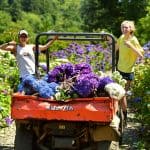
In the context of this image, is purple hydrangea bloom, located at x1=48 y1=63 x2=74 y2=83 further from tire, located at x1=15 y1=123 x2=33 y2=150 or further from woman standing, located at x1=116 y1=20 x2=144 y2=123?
woman standing, located at x1=116 y1=20 x2=144 y2=123

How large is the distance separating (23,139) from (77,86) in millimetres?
922

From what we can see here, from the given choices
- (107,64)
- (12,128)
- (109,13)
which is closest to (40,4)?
(109,13)

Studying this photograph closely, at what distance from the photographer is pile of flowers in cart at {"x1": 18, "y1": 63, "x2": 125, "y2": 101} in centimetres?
625

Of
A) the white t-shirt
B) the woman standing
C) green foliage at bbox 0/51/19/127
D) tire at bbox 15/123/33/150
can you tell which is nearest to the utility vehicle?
tire at bbox 15/123/33/150

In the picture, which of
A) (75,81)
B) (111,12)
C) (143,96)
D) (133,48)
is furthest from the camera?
(111,12)

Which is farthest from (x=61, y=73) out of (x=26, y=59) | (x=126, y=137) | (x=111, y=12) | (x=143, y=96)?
(x=111, y=12)

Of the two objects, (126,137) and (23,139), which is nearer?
(23,139)

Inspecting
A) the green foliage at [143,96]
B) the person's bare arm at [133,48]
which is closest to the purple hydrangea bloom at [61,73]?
the person's bare arm at [133,48]

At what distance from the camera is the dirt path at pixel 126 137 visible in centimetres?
792

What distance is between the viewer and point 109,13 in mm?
62438

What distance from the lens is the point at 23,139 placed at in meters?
6.61

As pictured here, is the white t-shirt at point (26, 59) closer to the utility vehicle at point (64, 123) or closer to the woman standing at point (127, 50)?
the woman standing at point (127, 50)

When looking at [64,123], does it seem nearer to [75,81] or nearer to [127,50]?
[75,81]

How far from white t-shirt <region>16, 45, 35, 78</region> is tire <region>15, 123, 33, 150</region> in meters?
1.81
